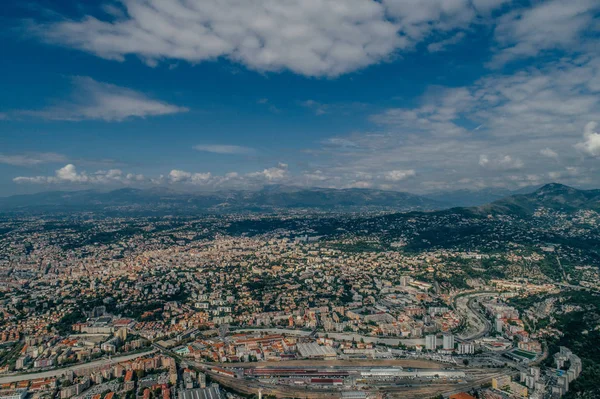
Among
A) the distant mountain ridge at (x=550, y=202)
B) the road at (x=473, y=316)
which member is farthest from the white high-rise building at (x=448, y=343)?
the distant mountain ridge at (x=550, y=202)

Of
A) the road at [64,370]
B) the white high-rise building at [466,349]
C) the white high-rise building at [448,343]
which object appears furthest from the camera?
the white high-rise building at [448,343]

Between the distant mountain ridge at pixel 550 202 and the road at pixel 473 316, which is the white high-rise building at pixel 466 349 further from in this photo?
the distant mountain ridge at pixel 550 202

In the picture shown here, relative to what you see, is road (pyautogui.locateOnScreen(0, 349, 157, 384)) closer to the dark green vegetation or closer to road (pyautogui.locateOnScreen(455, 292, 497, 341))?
road (pyautogui.locateOnScreen(455, 292, 497, 341))

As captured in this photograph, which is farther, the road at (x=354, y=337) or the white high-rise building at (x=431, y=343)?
the road at (x=354, y=337)

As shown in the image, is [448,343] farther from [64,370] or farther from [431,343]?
[64,370]

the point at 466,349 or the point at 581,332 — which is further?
the point at 581,332

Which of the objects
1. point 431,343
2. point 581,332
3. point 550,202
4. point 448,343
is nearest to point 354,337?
point 431,343

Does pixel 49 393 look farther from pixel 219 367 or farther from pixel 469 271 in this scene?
pixel 469 271

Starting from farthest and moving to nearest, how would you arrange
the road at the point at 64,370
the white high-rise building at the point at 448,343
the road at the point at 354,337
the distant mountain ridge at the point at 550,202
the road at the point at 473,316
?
the distant mountain ridge at the point at 550,202 → the road at the point at 473,316 → the road at the point at 354,337 → the white high-rise building at the point at 448,343 → the road at the point at 64,370

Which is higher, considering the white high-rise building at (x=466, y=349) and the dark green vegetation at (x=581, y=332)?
the dark green vegetation at (x=581, y=332)

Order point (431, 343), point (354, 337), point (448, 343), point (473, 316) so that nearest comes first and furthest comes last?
point (448, 343) → point (431, 343) → point (354, 337) → point (473, 316)

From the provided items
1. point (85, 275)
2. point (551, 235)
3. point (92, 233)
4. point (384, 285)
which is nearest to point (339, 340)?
point (384, 285)

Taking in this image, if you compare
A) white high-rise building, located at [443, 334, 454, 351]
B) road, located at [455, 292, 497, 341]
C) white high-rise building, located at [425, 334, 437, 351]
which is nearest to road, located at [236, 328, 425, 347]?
white high-rise building, located at [425, 334, 437, 351]
